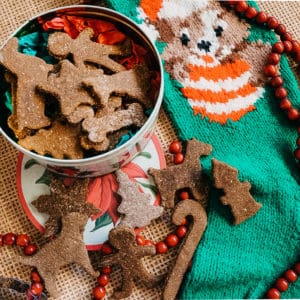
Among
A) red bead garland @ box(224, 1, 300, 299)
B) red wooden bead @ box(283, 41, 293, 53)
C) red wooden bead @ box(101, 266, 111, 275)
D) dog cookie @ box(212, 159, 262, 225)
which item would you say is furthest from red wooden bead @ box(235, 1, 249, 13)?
red wooden bead @ box(101, 266, 111, 275)

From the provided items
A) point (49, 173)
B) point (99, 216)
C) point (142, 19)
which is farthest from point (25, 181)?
point (142, 19)

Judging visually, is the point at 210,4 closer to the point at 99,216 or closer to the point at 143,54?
the point at 143,54

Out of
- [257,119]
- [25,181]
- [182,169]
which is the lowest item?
[25,181]

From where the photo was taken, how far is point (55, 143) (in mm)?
779

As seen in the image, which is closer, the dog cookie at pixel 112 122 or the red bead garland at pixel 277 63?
the dog cookie at pixel 112 122

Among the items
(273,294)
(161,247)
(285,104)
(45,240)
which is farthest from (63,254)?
(285,104)

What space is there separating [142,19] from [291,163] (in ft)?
1.31

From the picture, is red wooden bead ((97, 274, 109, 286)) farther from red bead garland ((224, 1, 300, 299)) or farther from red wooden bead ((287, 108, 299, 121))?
red wooden bead ((287, 108, 299, 121))

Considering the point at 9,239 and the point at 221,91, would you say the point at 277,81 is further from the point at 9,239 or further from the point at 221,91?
the point at 9,239

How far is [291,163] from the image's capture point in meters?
0.93

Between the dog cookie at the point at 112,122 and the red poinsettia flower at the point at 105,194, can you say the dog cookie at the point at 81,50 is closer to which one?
the dog cookie at the point at 112,122

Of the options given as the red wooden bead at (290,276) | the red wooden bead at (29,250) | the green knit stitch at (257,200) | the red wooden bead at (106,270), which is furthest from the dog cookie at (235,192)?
the red wooden bead at (29,250)

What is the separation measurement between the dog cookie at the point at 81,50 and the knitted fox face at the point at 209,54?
0.15m

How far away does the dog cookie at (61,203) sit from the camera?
861mm
